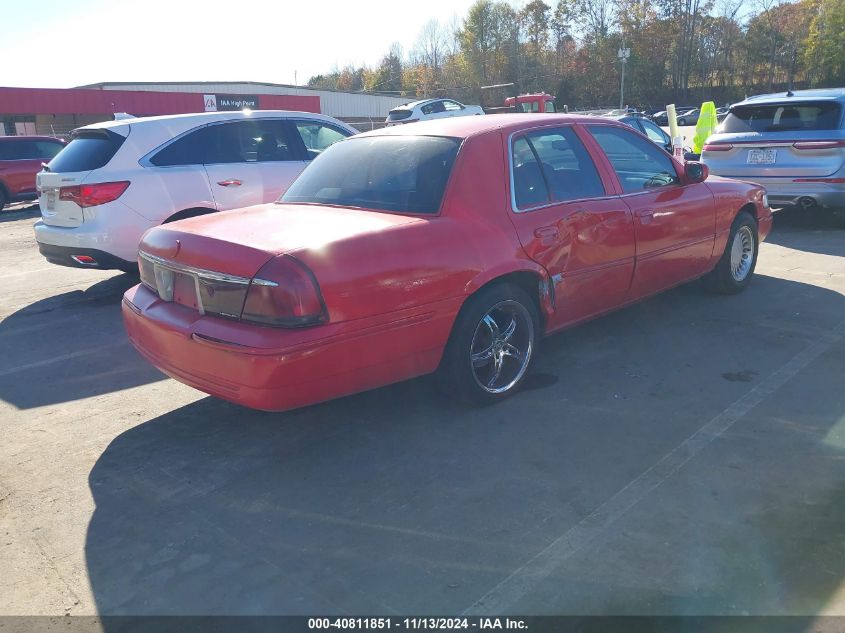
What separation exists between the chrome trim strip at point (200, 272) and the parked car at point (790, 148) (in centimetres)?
777

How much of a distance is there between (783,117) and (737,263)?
402 centimetres

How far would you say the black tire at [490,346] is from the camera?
4.05 meters

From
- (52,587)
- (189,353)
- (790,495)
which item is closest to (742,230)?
(790,495)

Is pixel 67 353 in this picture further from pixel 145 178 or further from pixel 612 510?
pixel 612 510

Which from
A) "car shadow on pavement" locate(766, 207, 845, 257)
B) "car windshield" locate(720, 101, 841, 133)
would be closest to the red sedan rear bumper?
"car shadow on pavement" locate(766, 207, 845, 257)

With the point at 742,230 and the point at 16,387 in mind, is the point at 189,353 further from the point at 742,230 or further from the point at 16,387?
the point at 742,230

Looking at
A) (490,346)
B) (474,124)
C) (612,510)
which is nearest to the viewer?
(612,510)

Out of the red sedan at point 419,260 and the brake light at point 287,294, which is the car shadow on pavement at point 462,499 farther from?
the brake light at point 287,294

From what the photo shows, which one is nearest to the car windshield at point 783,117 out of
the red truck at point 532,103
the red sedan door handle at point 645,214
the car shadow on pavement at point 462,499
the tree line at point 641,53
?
the red sedan door handle at point 645,214

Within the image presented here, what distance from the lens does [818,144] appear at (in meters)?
8.88

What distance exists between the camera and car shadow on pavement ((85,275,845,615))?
2.70 m

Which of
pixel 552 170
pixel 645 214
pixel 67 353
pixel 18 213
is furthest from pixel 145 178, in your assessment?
pixel 18 213

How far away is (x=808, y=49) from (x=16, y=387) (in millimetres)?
71011

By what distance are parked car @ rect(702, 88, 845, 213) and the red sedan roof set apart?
512 centimetres
